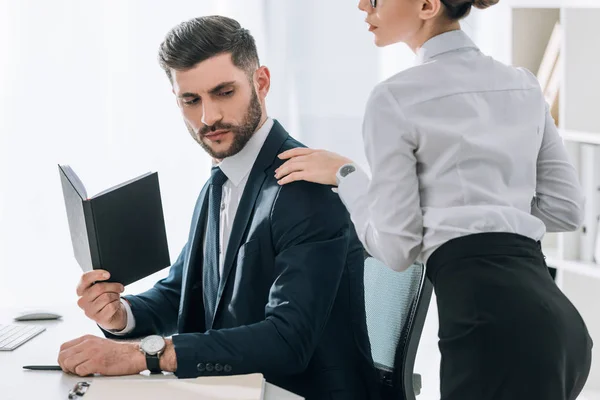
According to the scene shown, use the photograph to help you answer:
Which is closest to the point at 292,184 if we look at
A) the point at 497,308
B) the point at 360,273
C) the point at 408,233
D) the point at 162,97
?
the point at 360,273

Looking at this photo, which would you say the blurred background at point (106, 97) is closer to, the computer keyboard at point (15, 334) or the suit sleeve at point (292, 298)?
the computer keyboard at point (15, 334)

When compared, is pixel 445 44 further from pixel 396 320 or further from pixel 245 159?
pixel 396 320

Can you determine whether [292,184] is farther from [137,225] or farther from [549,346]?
[549,346]

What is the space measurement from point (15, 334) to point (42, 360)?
0.20 m

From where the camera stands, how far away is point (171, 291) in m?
2.00

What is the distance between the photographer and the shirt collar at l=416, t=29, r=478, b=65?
1436 millimetres

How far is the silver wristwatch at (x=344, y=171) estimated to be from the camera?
1.59 metres

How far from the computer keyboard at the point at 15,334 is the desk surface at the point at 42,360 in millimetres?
12

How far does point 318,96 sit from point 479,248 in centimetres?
211

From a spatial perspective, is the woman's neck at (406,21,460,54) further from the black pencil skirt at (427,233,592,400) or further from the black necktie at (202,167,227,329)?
the black necktie at (202,167,227,329)

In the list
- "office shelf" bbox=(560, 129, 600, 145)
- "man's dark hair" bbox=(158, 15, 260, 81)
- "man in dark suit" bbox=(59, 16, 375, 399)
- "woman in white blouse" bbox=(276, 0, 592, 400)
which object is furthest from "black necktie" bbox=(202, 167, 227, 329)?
"office shelf" bbox=(560, 129, 600, 145)

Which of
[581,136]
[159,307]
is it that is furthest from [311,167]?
[581,136]

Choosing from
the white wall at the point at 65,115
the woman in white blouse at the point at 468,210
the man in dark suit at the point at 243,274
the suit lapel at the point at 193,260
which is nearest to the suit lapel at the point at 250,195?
the man in dark suit at the point at 243,274

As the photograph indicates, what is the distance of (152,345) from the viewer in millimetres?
1495
